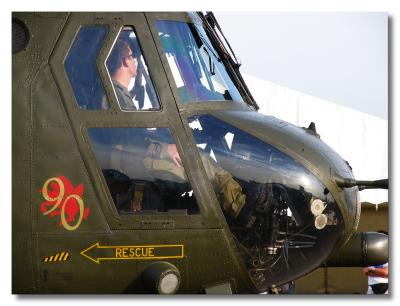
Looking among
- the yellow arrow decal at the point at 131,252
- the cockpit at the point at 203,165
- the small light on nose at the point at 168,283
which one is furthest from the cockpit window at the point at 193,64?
the small light on nose at the point at 168,283

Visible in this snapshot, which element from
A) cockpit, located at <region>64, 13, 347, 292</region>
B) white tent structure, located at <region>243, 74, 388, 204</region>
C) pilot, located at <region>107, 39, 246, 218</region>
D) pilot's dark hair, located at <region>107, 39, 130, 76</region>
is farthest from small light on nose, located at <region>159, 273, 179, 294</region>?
white tent structure, located at <region>243, 74, 388, 204</region>

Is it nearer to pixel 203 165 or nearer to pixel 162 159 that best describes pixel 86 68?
pixel 162 159

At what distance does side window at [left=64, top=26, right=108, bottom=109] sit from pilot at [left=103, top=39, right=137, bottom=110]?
95 mm

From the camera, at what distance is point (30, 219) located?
4.90 metres

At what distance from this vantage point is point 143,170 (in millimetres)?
4934

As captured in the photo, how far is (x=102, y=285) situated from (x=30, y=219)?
0.60 m

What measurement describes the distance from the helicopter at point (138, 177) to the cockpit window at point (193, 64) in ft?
0.06

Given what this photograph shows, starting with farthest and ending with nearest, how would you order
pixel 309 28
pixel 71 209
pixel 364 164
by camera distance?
1. pixel 364 164
2. pixel 309 28
3. pixel 71 209

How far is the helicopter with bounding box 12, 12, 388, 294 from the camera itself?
16.1 ft

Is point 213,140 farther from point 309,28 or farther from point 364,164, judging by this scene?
point 364,164

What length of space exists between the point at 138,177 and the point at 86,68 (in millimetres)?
752

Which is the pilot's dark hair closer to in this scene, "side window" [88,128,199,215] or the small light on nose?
"side window" [88,128,199,215]

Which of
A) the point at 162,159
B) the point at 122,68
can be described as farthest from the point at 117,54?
the point at 162,159

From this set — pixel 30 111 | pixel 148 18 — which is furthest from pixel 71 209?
pixel 148 18
